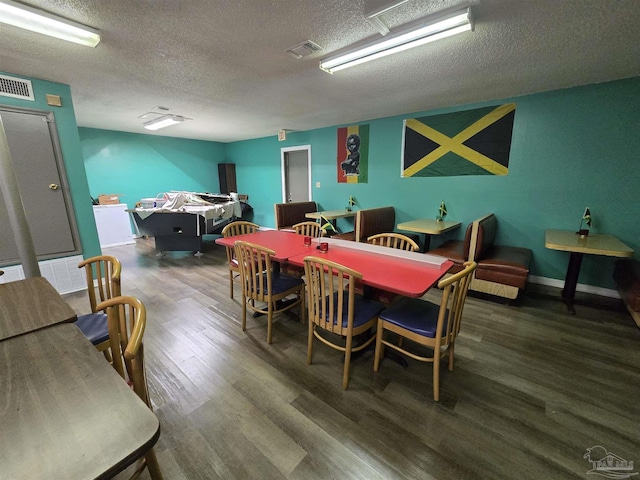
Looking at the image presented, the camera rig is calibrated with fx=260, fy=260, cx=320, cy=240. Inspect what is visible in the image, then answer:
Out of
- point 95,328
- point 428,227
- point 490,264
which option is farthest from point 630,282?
point 95,328

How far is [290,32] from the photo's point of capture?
6.30 ft

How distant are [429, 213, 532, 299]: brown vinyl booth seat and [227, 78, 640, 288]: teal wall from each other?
572 mm

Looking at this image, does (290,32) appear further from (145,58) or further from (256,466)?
(256,466)

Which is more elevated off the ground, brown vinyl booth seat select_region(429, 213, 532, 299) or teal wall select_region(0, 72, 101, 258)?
teal wall select_region(0, 72, 101, 258)

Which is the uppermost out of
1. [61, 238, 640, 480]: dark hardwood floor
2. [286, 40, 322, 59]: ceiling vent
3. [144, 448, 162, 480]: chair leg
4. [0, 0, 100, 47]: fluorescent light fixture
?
[0, 0, 100, 47]: fluorescent light fixture

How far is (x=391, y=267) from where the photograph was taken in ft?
6.31

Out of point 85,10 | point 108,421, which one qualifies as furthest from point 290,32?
point 108,421

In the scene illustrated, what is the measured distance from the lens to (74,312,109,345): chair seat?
1441 mm

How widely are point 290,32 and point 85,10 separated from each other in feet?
4.31

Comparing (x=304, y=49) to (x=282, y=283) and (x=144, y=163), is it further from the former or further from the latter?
(x=144, y=163)

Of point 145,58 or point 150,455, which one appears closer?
point 150,455

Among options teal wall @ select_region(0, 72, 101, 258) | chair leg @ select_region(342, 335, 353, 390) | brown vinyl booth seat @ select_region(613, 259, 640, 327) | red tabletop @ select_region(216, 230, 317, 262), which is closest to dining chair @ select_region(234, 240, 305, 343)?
red tabletop @ select_region(216, 230, 317, 262)

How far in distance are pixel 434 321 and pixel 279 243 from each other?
1573mm

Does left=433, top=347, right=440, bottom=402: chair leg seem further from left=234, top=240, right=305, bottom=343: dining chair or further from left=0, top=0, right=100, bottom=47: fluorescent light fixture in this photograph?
left=0, top=0, right=100, bottom=47: fluorescent light fixture
